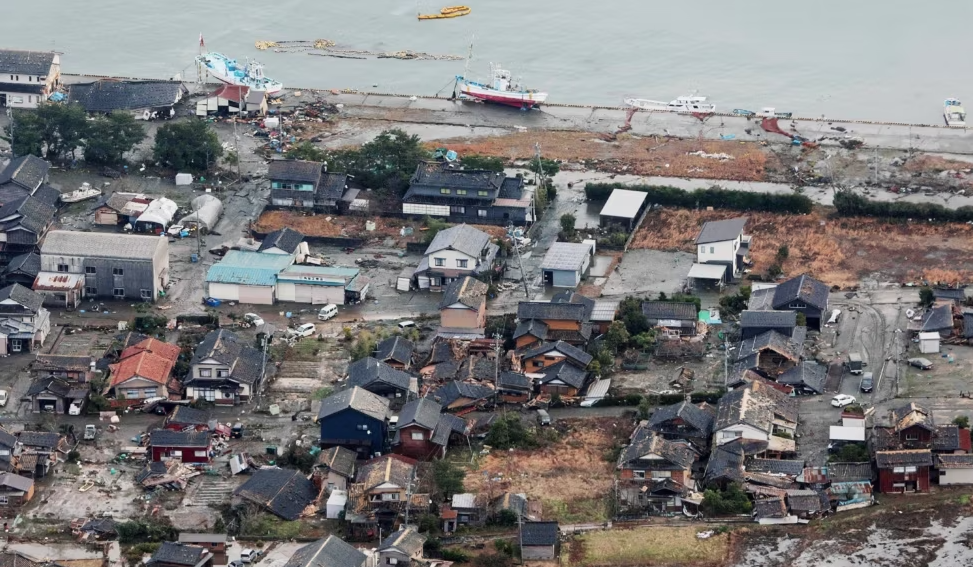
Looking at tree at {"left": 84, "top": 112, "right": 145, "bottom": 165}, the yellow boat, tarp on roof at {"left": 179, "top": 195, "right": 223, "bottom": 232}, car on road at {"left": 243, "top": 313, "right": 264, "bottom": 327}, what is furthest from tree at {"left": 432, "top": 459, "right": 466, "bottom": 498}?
the yellow boat

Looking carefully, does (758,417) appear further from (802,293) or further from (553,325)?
(553,325)

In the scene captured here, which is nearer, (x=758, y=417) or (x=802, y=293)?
(x=758, y=417)

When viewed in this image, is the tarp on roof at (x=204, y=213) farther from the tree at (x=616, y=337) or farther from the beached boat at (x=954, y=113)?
the beached boat at (x=954, y=113)

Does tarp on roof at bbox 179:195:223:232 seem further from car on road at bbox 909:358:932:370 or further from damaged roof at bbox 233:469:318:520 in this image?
car on road at bbox 909:358:932:370

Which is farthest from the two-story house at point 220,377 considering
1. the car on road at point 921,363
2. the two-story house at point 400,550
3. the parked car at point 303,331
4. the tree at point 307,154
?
the car on road at point 921,363

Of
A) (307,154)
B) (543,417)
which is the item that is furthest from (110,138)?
(543,417)

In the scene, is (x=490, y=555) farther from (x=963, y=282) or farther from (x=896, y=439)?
(x=963, y=282)
